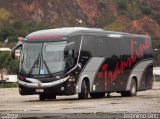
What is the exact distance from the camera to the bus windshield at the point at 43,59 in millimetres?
27109

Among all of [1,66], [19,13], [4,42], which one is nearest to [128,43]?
[1,66]

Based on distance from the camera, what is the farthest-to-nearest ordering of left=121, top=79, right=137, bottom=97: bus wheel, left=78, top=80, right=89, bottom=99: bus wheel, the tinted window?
left=121, top=79, right=137, bottom=97: bus wheel
left=78, top=80, right=89, bottom=99: bus wheel
the tinted window

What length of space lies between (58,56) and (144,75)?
8456 millimetres

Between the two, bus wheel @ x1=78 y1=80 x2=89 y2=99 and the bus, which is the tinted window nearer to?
the bus

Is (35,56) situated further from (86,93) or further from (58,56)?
(86,93)

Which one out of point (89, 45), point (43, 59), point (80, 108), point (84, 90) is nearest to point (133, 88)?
point (84, 90)

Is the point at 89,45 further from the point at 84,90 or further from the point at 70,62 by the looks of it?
the point at 84,90

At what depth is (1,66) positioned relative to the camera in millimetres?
97062

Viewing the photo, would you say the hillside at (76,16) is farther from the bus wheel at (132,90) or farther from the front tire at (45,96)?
the front tire at (45,96)

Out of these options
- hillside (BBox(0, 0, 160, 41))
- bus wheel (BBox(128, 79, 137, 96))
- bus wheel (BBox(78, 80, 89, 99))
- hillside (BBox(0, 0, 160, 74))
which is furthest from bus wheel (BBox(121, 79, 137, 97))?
hillside (BBox(0, 0, 160, 41))

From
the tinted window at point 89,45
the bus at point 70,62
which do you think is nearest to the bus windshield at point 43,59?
the bus at point 70,62

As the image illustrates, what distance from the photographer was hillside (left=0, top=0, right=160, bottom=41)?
144750 millimetres

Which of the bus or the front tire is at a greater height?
the bus

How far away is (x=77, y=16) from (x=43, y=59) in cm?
12882
